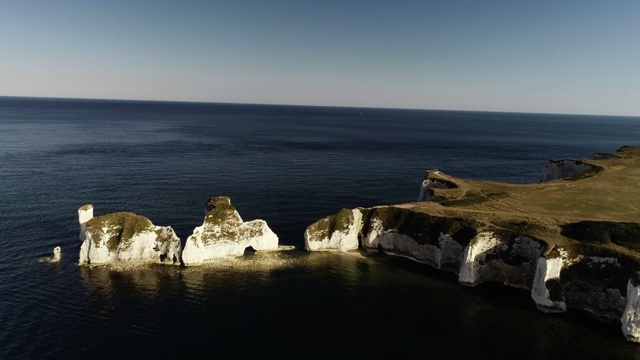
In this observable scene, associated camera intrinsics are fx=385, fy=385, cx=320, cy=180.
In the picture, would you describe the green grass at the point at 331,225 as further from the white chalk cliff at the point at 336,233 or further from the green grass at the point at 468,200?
the green grass at the point at 468,200

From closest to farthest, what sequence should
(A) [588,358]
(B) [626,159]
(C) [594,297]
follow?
(A) [588,358] → (C) [594,297] → (B) [626,159]

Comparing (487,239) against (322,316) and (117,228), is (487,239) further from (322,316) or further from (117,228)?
(117,228)

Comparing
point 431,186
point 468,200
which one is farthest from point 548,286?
point 431,186

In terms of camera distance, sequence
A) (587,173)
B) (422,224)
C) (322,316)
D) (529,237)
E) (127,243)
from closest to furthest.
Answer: (322,316) < (529,237) < (127,243) < (422,224) < (587,173)

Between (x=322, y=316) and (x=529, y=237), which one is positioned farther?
(x=529, y=237)

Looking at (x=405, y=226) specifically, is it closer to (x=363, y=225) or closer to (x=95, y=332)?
(x=363, y=225)

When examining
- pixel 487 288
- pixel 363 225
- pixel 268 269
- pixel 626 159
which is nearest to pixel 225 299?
pixel 268 269
